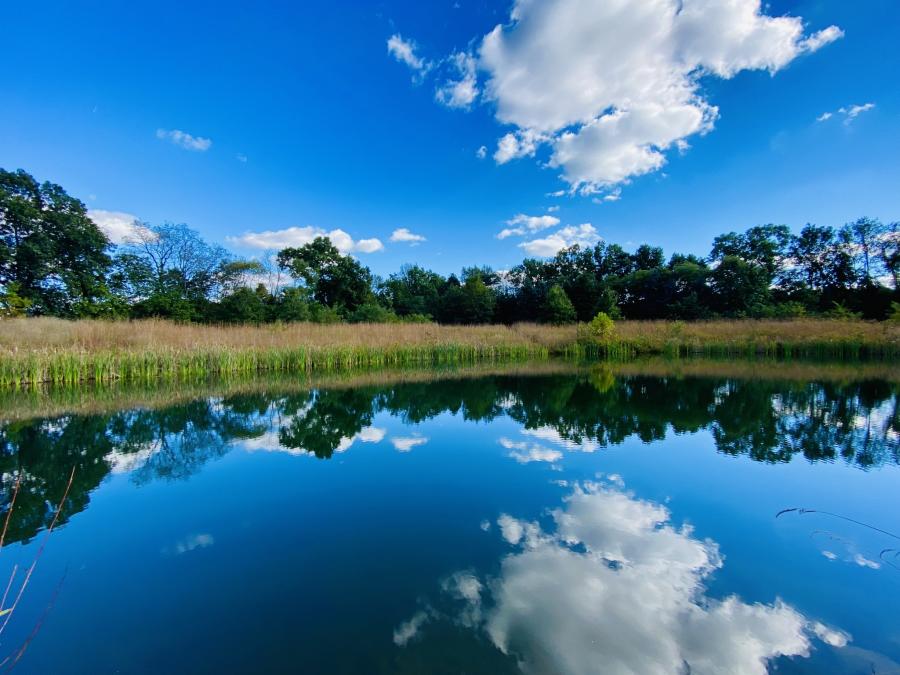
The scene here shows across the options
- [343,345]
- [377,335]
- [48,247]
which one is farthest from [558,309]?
[48,247]

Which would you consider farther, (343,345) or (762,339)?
(762,339)

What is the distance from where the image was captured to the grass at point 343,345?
8.59 m

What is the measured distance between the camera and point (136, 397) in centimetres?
691

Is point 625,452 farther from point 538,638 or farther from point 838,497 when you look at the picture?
point 538,638

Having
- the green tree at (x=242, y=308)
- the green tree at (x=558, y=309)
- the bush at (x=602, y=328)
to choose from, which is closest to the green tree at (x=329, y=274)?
the green tree at (x=242, y=308)

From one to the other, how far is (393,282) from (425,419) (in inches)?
1323

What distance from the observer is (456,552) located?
7.15 feet

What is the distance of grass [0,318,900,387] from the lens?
8.59 meters

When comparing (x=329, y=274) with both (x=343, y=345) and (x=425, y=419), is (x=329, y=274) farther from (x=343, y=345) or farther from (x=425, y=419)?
(x=425, y=419)

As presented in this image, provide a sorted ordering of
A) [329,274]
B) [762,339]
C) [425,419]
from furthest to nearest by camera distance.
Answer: [329,274] → [762,339] → [425,419]

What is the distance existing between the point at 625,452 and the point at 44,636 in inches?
168

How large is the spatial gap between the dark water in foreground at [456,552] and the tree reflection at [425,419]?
0.16 feet

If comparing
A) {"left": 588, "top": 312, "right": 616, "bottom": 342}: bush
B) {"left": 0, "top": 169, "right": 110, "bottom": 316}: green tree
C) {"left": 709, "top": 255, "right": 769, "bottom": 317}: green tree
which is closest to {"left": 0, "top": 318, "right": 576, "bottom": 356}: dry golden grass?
{"left": 588, "top": 312, "right": 616, "bottom": 342}: bush

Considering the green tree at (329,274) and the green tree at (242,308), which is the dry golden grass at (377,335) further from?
the green tree at (329,274)
